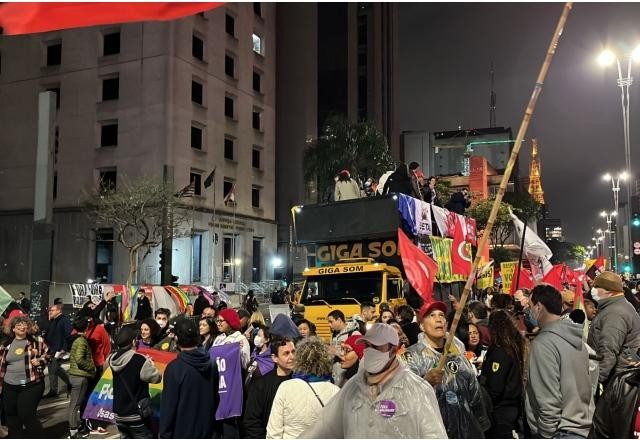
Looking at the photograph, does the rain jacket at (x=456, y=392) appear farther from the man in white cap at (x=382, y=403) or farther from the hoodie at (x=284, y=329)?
the hoodie at (x=284, y=329)

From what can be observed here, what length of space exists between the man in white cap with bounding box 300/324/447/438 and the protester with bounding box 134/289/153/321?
13419 millimetres

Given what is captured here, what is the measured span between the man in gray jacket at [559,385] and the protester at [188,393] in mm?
2818

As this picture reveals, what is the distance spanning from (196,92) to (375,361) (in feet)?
134

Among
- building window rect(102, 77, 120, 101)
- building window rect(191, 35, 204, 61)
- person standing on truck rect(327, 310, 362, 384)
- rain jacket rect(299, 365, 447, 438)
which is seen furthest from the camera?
building window rect(191, 35, 204, 61)

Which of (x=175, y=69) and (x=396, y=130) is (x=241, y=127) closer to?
(x=175, y=69)

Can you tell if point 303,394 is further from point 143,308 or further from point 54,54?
point 54,54

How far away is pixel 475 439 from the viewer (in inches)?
164

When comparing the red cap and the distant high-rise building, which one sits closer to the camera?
the red cap

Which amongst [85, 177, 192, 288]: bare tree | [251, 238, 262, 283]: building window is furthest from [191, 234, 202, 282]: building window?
[251, 238, 262, 283]: building window

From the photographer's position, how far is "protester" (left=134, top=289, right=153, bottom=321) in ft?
52.2

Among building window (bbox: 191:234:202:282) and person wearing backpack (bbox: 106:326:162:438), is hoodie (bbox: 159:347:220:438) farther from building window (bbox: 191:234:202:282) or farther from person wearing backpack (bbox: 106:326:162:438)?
building window (bbox: 191:234:202:282)

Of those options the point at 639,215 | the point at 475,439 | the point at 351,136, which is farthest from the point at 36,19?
the point at 351,136

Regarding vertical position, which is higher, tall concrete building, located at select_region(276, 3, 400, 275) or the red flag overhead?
tall concrete building, located at select_region(276, 3, 400, 275)

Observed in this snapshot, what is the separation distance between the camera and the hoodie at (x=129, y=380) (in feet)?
20.0
